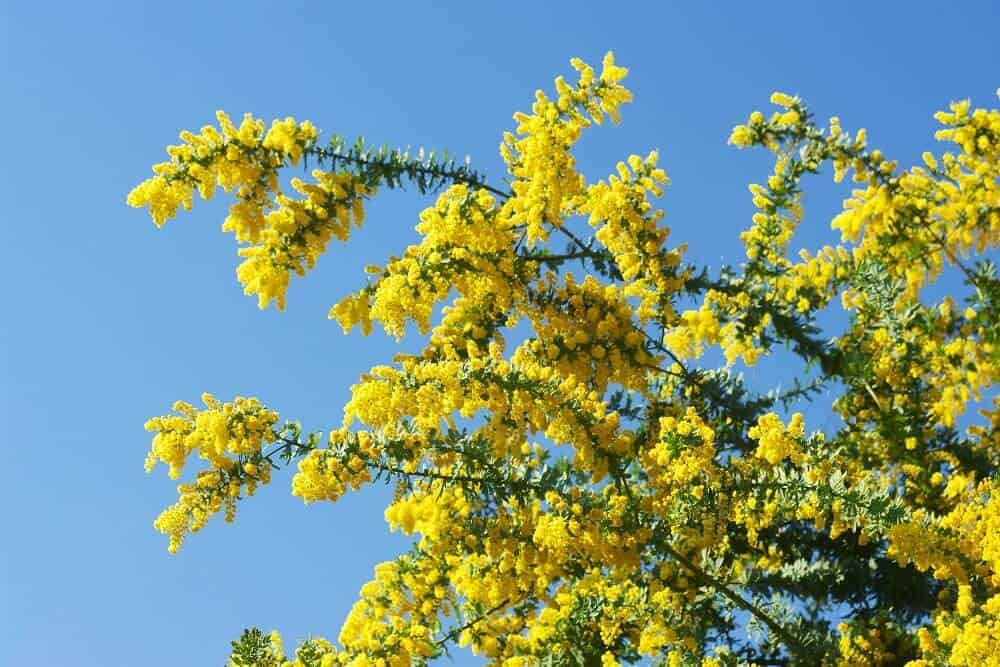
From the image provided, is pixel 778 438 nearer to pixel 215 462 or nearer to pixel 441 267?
pixel 441 267

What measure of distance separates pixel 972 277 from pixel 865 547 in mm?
3019

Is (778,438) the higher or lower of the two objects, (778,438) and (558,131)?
the lower

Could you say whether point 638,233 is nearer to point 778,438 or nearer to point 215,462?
point 778,438

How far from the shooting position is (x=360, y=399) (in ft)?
24.5

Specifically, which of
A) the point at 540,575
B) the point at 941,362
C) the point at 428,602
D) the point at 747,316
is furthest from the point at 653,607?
the point at 941,362

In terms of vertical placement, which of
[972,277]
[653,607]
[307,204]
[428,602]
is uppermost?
[307,204]

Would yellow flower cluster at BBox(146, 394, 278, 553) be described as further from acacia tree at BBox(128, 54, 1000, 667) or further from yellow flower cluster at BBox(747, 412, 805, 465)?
yellow flower cluster at BBox(747, 412, 805, 465)

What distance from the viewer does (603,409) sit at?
7.76m

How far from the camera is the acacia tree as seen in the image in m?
7.34

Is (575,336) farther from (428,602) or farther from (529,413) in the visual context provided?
(428,602)

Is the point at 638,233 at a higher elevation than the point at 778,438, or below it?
higher

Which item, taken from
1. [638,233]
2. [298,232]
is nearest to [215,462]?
[298,232]

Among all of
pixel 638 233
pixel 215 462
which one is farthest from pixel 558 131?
pixel 215 462

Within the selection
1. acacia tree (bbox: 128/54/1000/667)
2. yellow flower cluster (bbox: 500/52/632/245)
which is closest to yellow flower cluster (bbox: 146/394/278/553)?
acacia tree (bbox: 128/54/1000/667)
